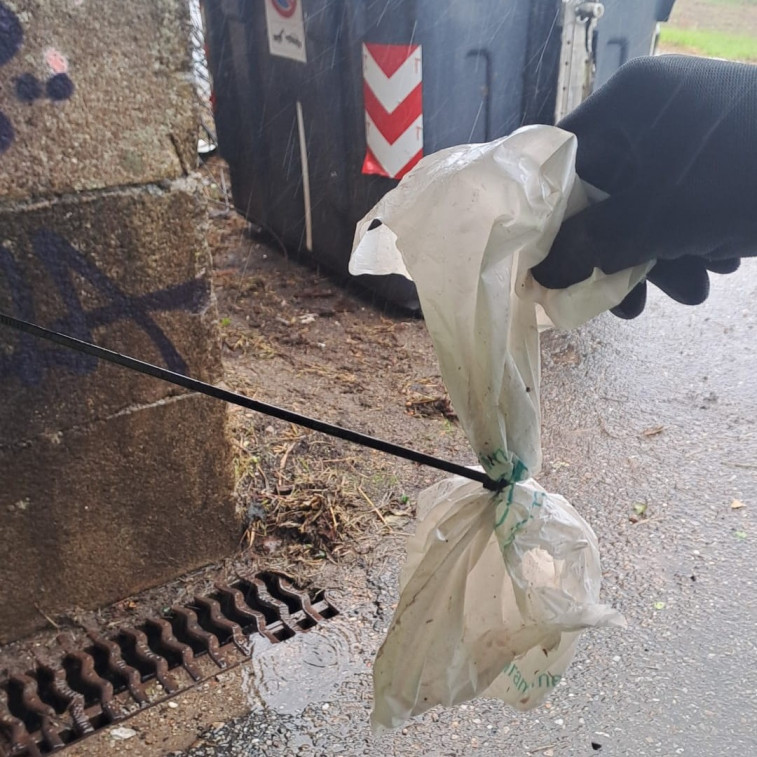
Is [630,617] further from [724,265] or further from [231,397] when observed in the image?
[231,397]

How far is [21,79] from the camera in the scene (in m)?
2.08

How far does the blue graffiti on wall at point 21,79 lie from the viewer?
203 centimetres

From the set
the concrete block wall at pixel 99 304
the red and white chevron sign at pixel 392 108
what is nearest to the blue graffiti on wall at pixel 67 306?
the concrete block wall at pixel 99 304

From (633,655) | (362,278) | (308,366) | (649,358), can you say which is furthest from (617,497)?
(362,278)

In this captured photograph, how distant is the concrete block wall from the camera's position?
2.14 metres

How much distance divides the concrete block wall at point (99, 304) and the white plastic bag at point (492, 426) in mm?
948

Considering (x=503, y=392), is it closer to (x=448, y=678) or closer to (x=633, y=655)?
(x=448, y=678)

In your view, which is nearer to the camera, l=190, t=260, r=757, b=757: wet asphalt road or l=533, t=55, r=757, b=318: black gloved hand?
l=533, t=55, r=757, b=318: black gloved hand

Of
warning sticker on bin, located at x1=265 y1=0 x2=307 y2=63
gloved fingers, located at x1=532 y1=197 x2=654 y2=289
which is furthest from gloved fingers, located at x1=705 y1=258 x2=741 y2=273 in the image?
warning sticker on bin, located at x1=265 y1=0 x2=307 y2=63

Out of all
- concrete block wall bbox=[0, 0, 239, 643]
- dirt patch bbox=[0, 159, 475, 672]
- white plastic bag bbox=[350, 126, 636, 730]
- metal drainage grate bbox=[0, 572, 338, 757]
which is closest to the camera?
white plastic bag bbox=[350, 126, 636, 730]

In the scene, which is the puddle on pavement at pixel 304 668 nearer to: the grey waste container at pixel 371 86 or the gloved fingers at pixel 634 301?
the gloved fingers at pixel 634 301

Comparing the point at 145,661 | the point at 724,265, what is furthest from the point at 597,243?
the point at 145,661

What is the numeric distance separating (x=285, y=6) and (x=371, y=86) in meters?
0.81

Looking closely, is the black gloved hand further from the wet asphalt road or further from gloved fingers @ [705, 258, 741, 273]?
the wet asphalt road
